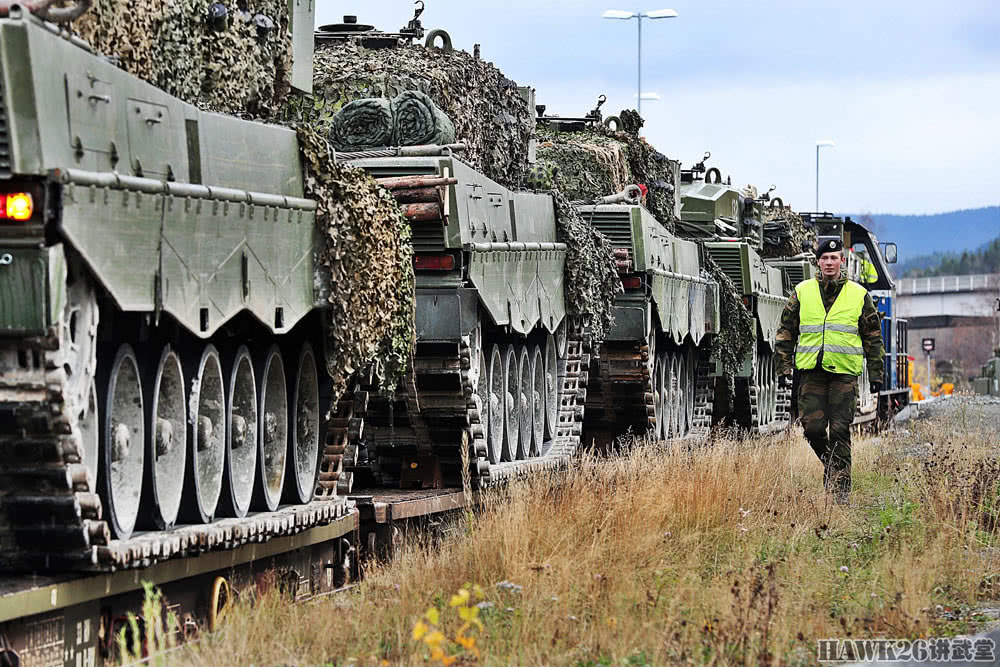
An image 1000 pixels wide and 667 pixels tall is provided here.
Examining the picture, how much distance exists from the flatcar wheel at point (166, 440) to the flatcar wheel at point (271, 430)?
1.04 meters

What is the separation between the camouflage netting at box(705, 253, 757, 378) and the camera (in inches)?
824

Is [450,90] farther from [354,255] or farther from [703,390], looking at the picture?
[703,390]

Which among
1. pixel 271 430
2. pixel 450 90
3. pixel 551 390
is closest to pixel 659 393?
pixel 551 390

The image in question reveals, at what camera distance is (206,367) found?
27.8 feet

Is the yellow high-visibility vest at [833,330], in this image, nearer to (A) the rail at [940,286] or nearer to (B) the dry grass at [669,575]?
(B) the dry grass at [669,575]

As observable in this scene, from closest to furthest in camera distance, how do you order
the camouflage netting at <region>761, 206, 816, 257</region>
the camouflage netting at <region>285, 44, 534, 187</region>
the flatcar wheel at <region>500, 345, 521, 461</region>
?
the flatcar wheel at <region>500, 345, 521, 461</region>, the camouflage netting at <region>285, 44, 534, 187</region>, the camouflage netting at <region>761, 206, 816, 257</region>

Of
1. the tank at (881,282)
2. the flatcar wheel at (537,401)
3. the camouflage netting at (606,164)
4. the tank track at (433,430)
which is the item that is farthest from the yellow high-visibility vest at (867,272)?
the tank track at (433,430)

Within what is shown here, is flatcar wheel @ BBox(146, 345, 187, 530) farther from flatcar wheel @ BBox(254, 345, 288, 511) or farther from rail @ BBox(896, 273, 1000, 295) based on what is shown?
rail @ BBox(896, 273, 1000, 295)

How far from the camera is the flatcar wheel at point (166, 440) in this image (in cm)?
789

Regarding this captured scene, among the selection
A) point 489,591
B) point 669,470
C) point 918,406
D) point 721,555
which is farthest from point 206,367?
point 918,406

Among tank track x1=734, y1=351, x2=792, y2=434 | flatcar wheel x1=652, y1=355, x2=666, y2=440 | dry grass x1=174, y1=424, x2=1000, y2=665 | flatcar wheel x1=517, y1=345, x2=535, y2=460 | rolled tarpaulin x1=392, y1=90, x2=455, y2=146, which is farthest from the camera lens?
tank track x1=734, y1=351, x2=792, y2=434

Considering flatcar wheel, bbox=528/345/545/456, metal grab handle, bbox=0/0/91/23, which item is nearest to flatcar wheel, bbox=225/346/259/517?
metal grab handle, bbox=0/0/91/23

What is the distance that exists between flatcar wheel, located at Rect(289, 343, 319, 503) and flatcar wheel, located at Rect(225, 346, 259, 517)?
65 centimetres

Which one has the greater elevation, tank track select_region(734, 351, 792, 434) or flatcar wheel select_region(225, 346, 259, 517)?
flatcar wheel select_region(225, 346, 259, 517)
